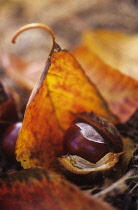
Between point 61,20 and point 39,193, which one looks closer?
point 39,193

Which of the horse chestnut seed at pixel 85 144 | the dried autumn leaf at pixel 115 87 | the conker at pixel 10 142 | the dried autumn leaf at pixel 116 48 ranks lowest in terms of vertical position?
the conker at pixel 10 142

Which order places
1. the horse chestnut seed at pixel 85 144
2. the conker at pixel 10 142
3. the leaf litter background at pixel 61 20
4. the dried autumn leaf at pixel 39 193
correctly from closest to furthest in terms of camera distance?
the dried autumn leaf at pixel 39 193, the horse chestnut seed at pixel 85 144, the conker at pixel 10 142, the leaf litter background at pixel 61 20

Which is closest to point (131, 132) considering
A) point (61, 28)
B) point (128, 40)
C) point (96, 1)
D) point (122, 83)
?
point (122, 83)

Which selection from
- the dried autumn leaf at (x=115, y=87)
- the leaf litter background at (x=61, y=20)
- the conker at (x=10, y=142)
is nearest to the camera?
the conker at (x=10, y=142)

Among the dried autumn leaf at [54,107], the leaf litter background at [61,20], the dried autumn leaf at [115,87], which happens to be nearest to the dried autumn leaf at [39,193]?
the dried autumn leaf at [54,107]

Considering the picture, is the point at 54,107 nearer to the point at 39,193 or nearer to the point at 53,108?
the point at 53,108

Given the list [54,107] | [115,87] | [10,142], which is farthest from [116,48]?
[10,142]

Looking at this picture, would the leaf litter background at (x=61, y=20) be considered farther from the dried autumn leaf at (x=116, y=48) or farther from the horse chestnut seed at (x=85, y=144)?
the horse chestnut seed at (x=85, y=144)
